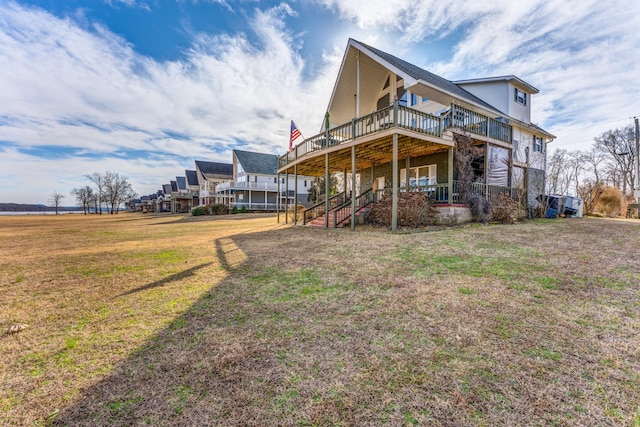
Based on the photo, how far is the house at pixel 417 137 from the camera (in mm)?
11273

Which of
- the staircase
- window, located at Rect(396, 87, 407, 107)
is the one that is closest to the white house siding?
window, located at Rect(396, 87, 407, 107)

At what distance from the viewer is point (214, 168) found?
52.1 m

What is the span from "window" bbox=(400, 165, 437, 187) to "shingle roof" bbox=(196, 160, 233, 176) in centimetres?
4348

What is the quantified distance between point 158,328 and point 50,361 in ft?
2.91

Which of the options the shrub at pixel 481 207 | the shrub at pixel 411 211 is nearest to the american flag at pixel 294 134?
the shrub at pixel 411 211

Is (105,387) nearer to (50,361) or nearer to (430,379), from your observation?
(50,361)

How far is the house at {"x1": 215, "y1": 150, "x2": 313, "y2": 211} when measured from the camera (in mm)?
38938

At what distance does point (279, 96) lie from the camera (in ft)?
62.2

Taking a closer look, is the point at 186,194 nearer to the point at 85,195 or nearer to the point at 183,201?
the point at 183,201

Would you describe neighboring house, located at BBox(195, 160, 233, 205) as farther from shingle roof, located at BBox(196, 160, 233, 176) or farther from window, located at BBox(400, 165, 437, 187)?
window, located at BBox(400, 165, 437, 187)

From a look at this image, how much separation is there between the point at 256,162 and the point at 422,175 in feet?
106

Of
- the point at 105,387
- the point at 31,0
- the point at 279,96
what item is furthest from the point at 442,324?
the point at 279,96

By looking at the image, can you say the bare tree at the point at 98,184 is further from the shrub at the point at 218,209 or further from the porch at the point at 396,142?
the porch at the point at 396,142

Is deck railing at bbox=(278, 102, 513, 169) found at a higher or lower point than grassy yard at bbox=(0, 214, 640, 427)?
higher
